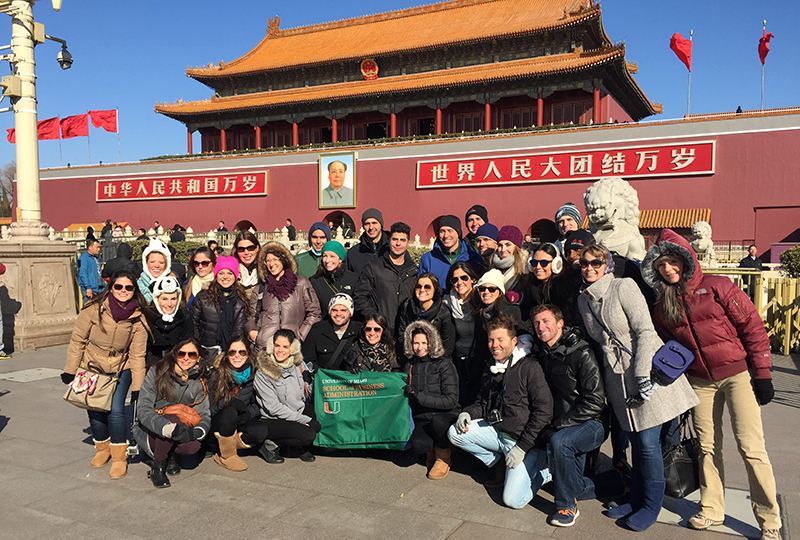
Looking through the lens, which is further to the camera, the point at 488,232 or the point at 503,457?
the point at 488,232

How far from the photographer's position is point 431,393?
13.9ft

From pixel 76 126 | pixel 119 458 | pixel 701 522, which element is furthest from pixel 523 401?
pixel 76 126

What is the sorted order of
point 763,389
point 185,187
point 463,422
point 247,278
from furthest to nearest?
point 185,187 < point 247,278 < point 463,422 < point 763,389

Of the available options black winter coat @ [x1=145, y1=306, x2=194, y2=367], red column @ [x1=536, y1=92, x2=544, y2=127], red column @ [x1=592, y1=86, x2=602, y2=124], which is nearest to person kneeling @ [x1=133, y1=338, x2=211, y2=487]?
black winter coat @ [x1=145, y1=306, x2=194, y2=367]

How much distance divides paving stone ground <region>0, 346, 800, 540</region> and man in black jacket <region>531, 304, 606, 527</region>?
0.18 m

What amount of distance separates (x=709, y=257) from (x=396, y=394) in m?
8.92

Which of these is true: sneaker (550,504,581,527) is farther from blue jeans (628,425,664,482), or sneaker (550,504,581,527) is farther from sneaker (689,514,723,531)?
sneaker (689,514,723,531)

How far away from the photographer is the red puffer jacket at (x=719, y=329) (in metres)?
3.19

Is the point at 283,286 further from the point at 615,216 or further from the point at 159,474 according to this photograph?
the point at 615,216

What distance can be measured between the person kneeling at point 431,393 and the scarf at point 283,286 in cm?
112

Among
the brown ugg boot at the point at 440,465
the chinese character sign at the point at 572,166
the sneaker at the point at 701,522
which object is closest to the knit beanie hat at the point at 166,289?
the brown ugg boot at the point at 440,465

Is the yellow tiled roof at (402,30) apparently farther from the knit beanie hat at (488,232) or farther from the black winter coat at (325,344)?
the black winter coat at (325,344)

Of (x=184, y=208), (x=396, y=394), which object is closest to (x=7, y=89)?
(x=396, y=394)

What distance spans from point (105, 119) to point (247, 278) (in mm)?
22695
